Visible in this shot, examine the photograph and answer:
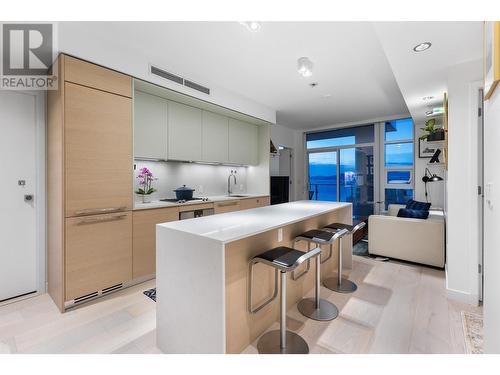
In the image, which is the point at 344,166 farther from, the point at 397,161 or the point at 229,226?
the point at 229,226

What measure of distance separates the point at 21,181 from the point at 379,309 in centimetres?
387

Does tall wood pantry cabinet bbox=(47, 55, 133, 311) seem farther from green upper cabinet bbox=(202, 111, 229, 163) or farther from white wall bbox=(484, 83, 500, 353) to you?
white wall bbox=(484, 83, 500, 353)

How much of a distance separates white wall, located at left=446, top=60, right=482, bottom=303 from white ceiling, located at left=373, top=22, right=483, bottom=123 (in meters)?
0.23

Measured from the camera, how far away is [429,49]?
2.15 metres

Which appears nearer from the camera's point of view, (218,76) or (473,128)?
(473,128)

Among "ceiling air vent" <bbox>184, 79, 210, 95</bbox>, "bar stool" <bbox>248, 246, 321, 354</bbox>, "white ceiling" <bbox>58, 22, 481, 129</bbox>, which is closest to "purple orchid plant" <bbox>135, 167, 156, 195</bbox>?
"ceiling air vent" <bbox>184, 79, 210, 95</bbox>

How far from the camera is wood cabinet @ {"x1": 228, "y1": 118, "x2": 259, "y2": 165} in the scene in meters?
4.45

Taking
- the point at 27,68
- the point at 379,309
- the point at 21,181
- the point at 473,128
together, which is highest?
the point at 27,68

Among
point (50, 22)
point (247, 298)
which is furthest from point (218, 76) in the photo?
point (247, 298)

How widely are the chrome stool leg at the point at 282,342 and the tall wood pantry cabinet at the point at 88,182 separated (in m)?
1.76

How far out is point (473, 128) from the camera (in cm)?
241

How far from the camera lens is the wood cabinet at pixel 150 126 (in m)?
3.08

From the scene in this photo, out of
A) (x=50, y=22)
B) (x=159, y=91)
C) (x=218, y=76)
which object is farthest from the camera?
(x=218, y=76)
